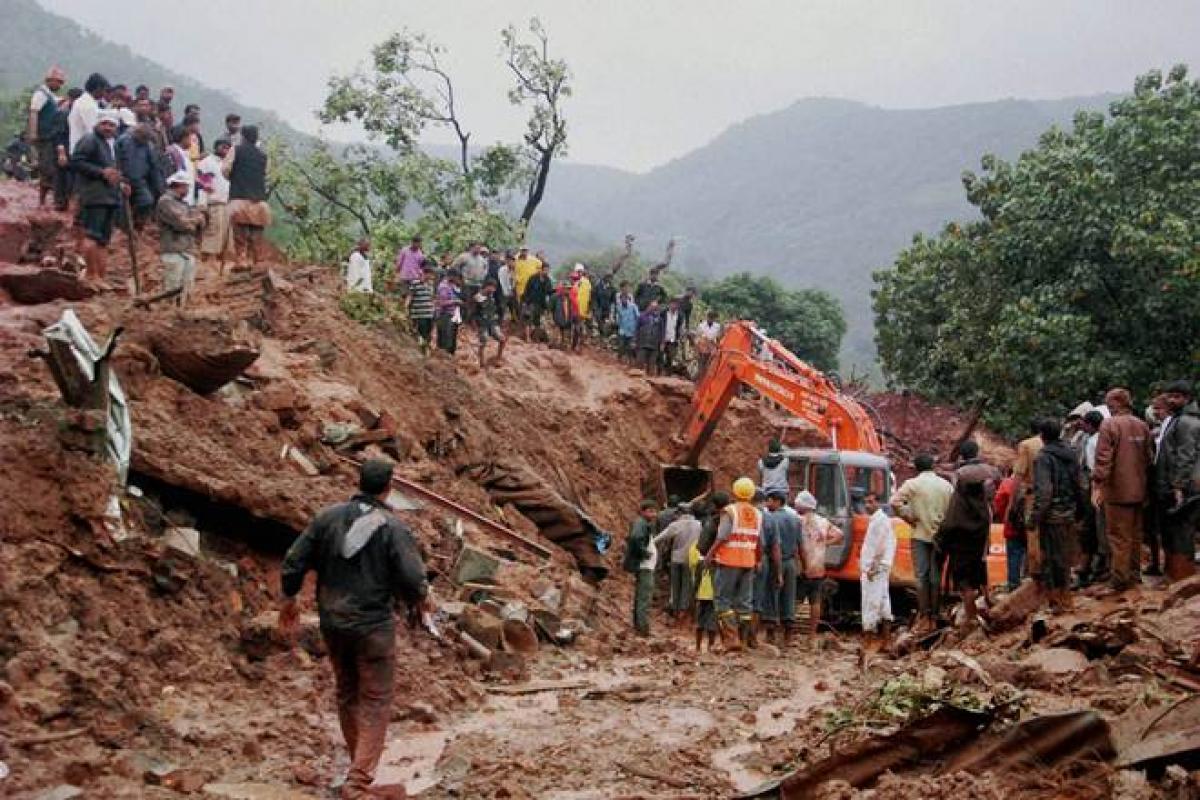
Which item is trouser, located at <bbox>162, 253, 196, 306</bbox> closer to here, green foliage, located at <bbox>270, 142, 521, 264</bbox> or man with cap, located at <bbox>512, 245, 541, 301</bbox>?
man with cap, located at <bbox>512, 245, 541, 301</bbox>

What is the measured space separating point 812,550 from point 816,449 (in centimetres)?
376

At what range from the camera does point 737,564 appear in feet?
40.0

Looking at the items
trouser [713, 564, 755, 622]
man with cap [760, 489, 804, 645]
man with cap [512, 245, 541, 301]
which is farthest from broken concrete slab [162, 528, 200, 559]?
man with cap [512, 245, 541, 301]

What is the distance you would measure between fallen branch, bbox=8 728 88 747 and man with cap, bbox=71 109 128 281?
7938 mm

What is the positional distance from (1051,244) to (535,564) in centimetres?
1152

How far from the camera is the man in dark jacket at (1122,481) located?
9.66m

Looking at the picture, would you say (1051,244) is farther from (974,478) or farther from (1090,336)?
(974,478)

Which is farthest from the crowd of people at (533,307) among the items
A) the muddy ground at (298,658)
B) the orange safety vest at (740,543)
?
the orange safety vest at (740,543)

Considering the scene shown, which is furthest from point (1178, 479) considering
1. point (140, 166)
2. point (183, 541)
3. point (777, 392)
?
point (140, 166)

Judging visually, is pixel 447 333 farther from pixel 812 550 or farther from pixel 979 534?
pixel 979 534

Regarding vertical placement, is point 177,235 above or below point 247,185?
below

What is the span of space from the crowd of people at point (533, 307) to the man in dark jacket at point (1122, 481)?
1153cm

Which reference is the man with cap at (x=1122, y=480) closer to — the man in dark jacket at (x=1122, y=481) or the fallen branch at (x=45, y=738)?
the man in dark jacket at (x=1122, y=481)

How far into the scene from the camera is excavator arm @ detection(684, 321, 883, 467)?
17.9 metres
